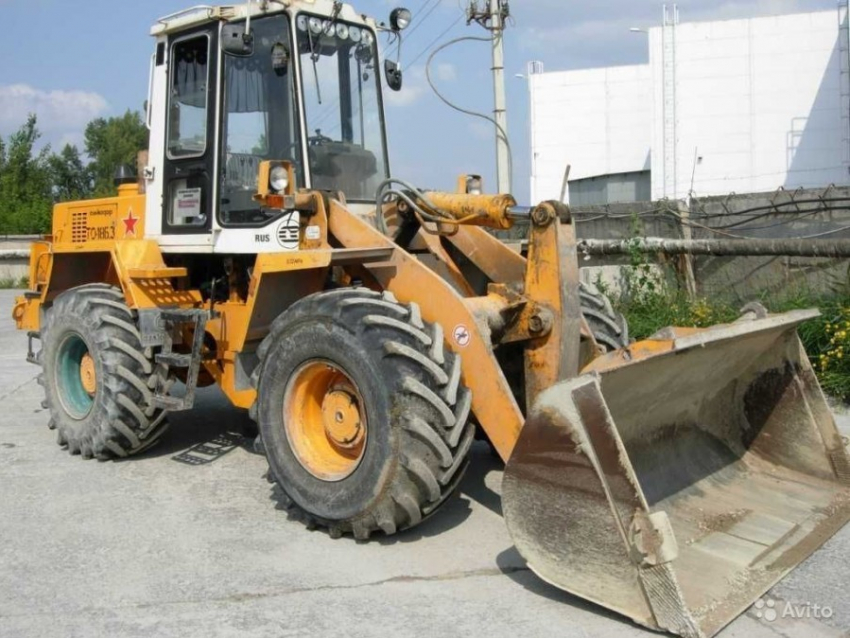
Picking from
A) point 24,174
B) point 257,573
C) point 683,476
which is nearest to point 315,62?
point 257,573

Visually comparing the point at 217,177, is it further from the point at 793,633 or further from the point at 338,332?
the point at 793,633

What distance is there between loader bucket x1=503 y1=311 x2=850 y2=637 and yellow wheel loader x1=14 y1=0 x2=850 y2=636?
0.5 inches

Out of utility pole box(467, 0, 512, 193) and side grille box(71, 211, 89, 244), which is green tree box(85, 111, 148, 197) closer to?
utility pole box(467, 0, 512, 193)

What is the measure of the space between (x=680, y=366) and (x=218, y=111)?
343 cm

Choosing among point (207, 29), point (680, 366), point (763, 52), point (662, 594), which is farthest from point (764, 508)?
point (763, 52)

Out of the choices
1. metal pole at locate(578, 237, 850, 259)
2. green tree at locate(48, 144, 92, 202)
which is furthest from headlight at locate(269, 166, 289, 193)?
green tree at locate(48, 144, 92, 202)

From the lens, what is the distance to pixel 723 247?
869cm

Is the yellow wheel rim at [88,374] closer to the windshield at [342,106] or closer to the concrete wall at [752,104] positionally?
the windshield at [342,106]

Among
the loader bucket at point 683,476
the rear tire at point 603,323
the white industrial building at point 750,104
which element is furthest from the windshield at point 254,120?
the white industrial building at point 750,104

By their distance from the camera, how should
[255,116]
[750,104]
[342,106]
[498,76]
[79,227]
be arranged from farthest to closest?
[750,104]
[498,76]
[79,227]
[342,106]
[255,116]

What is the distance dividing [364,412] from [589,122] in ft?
116

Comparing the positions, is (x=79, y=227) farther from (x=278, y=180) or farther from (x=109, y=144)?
(x=109, y=144)

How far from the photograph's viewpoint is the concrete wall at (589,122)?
124 feet

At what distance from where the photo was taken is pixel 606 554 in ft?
11.8
